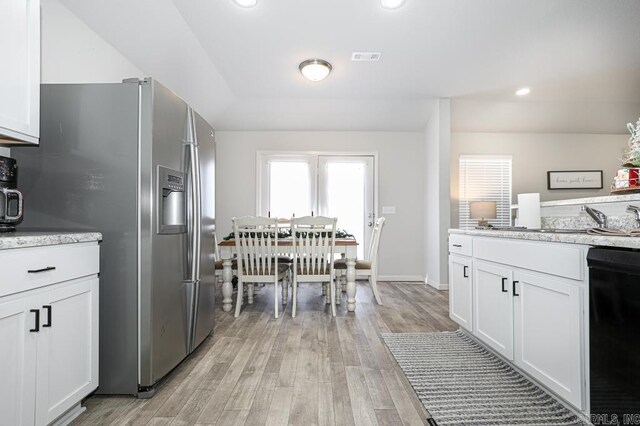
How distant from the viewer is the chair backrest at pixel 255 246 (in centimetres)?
338

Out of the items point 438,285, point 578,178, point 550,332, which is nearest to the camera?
point 550,332

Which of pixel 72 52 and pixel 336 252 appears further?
pixel 336 252

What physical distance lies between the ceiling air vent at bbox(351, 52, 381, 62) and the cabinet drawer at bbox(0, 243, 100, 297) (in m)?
3.08

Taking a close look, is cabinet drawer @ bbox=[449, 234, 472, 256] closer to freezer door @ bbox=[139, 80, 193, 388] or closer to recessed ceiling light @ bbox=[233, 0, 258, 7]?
freezer door @ bbox=[139, 80, 193, 388]

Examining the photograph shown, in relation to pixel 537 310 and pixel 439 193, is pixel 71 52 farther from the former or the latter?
pixel 439 193

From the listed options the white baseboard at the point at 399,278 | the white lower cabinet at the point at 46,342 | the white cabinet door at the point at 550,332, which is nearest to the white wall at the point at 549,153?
the white baseboard at the point at 399,278

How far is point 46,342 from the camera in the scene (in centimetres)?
134

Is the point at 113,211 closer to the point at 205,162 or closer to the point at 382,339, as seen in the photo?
the point at 205,162

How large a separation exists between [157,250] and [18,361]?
736 mm

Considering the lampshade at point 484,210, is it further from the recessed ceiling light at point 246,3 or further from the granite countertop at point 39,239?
the granite countertop at point 39,239

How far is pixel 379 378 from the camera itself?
2045mm

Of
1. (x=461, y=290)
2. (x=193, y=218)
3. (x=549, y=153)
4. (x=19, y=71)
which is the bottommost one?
(x=461, y=290)

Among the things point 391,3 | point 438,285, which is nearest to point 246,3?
point 391,3

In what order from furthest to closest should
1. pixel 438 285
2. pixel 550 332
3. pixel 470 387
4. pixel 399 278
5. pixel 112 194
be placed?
pixel 399 278 → pixel 438 285 → pixel 470 387 → pixel 112 194 → pixel 550 332
